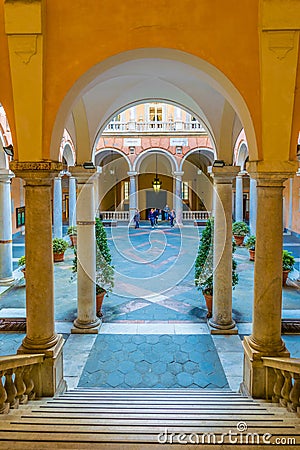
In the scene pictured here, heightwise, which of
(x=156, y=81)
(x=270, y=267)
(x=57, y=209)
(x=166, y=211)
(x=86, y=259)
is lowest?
(x=86, y=259)

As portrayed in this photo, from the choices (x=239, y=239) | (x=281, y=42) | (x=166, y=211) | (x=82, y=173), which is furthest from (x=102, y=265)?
(x=166, y=211)

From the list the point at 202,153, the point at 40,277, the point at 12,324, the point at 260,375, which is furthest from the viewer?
the point at 202,153

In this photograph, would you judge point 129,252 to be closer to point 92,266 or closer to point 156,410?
point 92,266

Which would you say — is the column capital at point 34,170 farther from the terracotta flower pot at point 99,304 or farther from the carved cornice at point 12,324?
the terracotta flower pot at point 99,304

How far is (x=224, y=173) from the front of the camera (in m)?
6.91

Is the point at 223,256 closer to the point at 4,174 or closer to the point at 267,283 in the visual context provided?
the point at 267,283

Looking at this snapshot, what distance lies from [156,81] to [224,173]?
2082mm

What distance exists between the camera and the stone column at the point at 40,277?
14.0 feet

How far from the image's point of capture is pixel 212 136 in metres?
7.12

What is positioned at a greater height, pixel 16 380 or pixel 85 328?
pixel 16 380

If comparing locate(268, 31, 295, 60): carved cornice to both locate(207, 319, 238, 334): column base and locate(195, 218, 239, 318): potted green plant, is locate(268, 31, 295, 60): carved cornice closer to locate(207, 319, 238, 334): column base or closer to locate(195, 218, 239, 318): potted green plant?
locate(195, 218, 239, 318): potted green plant

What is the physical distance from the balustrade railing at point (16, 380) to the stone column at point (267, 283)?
8.07 ft

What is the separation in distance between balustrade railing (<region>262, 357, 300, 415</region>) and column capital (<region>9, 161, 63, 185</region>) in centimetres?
322

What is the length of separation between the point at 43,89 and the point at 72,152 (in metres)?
15.9
